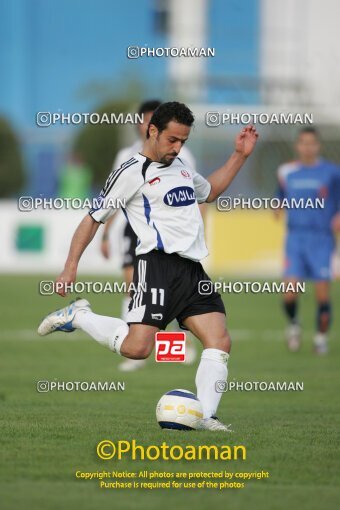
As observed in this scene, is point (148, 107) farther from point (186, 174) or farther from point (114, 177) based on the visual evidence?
point (114, 177)

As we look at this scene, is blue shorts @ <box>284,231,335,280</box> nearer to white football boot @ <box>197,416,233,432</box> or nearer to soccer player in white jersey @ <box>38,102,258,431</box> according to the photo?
soccer player in white jersey @ <box>38,102,258,431</box>

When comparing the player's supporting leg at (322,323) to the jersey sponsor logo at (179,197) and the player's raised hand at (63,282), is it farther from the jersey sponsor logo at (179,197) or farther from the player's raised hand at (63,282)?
the player's raised hand at (63,282)

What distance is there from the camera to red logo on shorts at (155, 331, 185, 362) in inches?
295

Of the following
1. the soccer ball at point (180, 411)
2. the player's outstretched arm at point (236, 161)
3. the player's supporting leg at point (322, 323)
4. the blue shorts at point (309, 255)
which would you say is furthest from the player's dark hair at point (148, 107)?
the soccer ball at point (180, 411)

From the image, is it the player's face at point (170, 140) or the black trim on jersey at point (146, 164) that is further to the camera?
the black trim on jersey at point (146, 164)

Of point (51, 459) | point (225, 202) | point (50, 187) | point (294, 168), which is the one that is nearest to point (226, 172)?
point (225, 202)

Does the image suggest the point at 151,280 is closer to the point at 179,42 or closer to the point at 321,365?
the point at 321,365

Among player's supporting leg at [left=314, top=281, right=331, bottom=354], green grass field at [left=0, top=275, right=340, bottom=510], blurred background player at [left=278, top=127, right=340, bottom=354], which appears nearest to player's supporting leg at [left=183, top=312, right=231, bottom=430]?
green grass field at [left=0, top=275, right=340, bottom=510]

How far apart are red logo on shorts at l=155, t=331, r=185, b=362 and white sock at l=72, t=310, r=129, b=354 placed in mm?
254

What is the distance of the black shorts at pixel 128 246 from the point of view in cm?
1107

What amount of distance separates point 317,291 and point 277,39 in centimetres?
2595

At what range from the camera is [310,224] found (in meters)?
13.5

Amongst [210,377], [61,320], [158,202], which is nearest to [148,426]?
[210,377]

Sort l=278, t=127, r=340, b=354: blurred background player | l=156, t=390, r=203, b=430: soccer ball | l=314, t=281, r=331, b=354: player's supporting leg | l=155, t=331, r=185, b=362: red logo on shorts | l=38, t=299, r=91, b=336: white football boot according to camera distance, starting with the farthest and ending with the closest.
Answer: l=278, t=127, r=340, b=354: blurred background player
l=314, t=281, r=331, b=354: player's supporting leg
l=38, t=299, r=91, b=336: white football boot
l=155, t=331, r=185, b=362: red logo on shorts
l=156, t=390, r=203, b=430: soccer ball
